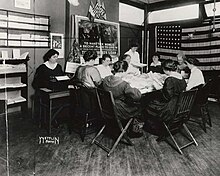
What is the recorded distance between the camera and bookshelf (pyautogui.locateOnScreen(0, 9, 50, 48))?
3.92m

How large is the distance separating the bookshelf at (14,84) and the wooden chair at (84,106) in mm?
1062

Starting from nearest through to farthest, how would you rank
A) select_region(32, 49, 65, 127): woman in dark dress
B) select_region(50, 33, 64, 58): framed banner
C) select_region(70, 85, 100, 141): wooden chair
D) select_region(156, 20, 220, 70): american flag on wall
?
1. select_region(70, 85, 100, 141): wooden chair
2. select_region(32, 49, 65, 127): woman in dark dress
3. select_region(50, 33, 64, 58): framed banner
4. select_region(156, 20, 220, 70): american flag on wall

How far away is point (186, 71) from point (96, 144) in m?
2.89

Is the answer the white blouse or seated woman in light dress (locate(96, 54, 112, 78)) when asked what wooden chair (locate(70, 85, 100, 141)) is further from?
the white blouse

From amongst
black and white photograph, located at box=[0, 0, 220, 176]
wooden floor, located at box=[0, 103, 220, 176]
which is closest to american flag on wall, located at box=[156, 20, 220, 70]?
black and white photograph, located at box=[0, 0, 220, 176]

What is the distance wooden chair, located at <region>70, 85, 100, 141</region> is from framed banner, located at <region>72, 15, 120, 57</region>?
1.58 metres

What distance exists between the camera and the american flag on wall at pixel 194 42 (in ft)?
18.4

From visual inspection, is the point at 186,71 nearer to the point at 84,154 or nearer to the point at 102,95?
the point at 102,95

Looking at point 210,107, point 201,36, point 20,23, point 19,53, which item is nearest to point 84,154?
point 19,53

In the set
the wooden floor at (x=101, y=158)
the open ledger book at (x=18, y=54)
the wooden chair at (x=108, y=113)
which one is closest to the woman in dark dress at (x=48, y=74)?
the open ledger book at (x=18, y=54)

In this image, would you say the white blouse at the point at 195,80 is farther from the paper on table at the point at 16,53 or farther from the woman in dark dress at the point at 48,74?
the paper on table at the point at 16,53

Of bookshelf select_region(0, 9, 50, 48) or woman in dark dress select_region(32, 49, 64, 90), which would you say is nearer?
woman in dark dress select_region(32, 49, 64, 90)

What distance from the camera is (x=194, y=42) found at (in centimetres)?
595

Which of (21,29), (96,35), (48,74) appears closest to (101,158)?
(48,74)
